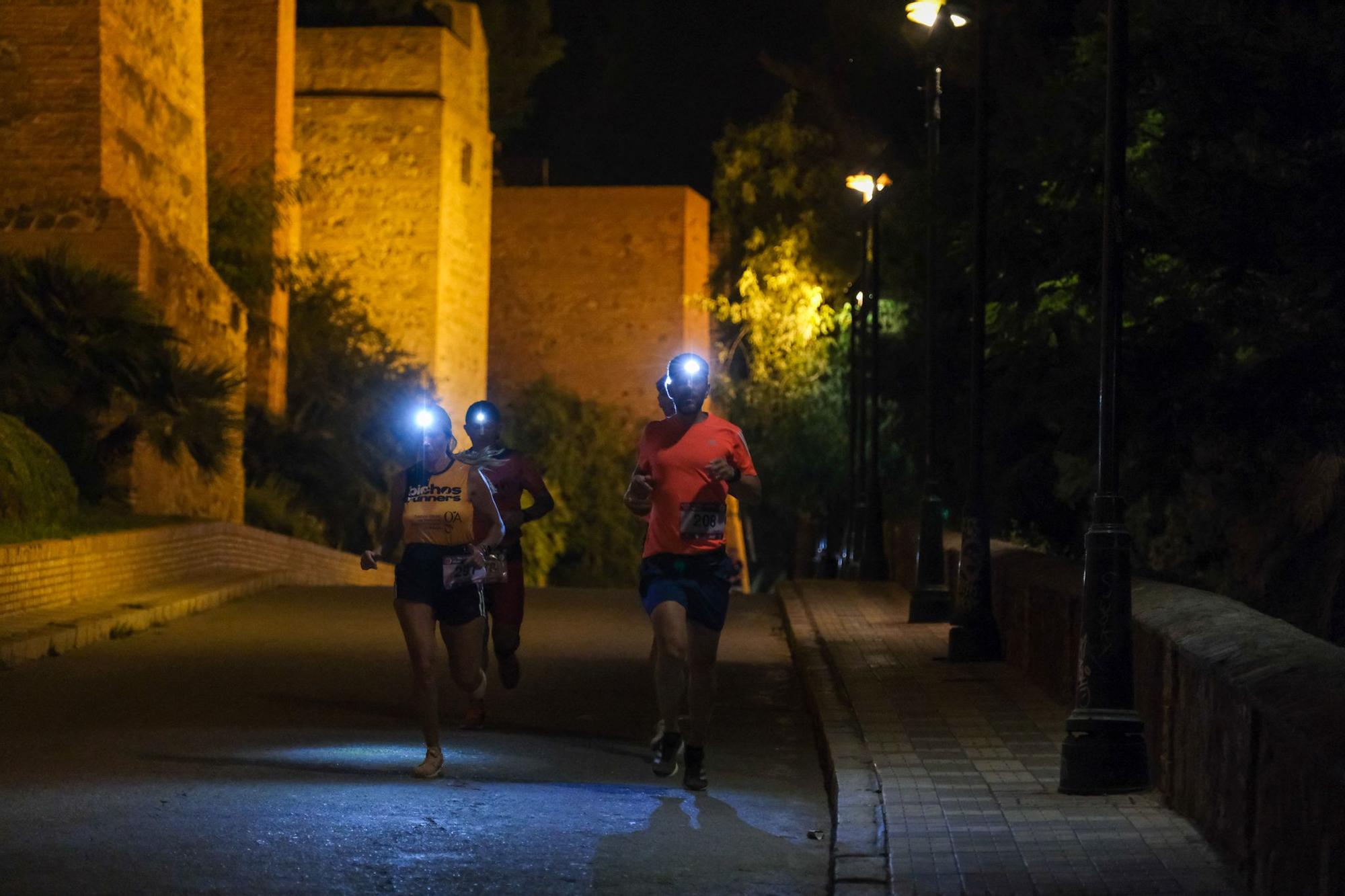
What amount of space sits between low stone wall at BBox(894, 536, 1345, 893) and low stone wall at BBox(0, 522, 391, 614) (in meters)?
9.39

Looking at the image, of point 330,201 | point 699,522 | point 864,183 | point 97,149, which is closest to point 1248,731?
point 699,522

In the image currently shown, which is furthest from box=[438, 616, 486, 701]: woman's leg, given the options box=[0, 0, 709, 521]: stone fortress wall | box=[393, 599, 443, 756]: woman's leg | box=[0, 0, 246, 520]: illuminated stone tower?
box=[0, 0, 709, 521]: stone fortress wall

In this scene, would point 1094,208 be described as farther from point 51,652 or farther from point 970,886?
point 970,886

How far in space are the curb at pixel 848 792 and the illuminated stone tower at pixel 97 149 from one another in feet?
42.7

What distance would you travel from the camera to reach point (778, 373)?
5453 centimetres

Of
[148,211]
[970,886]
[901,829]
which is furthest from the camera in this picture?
[148,211]

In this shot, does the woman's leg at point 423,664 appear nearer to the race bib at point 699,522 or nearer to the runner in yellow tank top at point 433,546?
the runner in yellow tank top at point 433,546

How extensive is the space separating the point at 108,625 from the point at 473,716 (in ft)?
19.2

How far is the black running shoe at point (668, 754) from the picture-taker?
10.1m

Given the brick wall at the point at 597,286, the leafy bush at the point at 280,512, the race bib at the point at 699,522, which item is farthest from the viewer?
the brick wall at the point at 597,286

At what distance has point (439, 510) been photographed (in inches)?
408

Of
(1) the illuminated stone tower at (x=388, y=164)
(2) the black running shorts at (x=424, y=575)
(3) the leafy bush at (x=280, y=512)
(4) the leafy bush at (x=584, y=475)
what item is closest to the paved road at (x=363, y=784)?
(2) the black running shorts at (x=424, y=575)

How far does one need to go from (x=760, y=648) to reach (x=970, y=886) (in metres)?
11.1

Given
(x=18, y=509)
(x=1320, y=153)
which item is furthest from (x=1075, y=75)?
(x=18, y=509)
